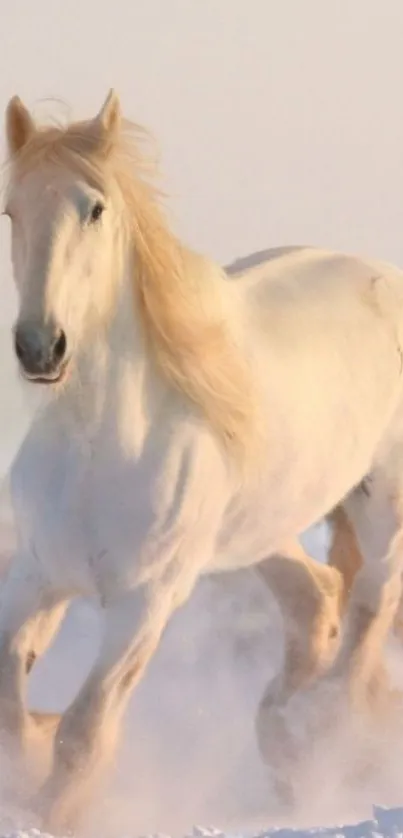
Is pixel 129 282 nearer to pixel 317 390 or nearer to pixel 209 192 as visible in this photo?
pixel 317 390

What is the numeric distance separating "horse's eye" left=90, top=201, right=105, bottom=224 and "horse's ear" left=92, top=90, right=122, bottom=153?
37mm

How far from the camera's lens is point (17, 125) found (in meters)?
0.65

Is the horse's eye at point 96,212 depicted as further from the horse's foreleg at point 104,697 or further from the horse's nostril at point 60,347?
the horse's foreleg at point 104,697

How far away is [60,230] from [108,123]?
9cm

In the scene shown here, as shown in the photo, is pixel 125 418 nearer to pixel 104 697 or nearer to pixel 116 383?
pixel 116 383

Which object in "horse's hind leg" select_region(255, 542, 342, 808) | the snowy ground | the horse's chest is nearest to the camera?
the horse's chest

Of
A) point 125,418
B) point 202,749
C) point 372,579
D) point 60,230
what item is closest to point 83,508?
point 125,418

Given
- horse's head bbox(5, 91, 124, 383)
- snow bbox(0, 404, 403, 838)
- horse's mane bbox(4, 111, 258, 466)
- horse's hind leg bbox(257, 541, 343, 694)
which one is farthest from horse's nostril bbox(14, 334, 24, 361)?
horse's hind leg bbox(257, 541, 343, 694)

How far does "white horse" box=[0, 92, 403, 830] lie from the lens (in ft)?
2.00

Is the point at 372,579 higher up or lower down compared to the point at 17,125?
lower down

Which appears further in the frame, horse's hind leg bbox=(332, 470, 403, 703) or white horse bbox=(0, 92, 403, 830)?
horse's hind leg bbox=(332, 470, 403, 703)

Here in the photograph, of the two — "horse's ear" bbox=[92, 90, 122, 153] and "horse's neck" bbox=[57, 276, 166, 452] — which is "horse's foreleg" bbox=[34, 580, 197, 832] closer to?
"horse's neck" bbox=[57, 276, 166, 452]

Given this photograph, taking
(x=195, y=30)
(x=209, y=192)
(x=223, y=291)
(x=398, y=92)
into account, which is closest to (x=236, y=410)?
(x=223, y=291)

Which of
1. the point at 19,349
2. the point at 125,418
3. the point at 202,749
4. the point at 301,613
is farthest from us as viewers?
the point at 301,613
